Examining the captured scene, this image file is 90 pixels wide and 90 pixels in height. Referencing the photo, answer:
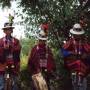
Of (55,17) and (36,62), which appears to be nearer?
(36,62)

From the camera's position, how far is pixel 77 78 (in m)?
15.8

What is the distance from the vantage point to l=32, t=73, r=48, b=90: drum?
52.6ft

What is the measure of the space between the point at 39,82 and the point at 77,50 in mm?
1368

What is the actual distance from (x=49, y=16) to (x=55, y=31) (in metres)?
0.51

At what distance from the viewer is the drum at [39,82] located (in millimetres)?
16031

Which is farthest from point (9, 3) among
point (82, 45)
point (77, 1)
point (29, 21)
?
point (82, 45)

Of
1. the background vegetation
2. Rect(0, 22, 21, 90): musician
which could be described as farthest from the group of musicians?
the background vegetation

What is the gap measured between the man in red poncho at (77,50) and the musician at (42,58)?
0.61 metres

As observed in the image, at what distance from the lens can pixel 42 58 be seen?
53.3ft

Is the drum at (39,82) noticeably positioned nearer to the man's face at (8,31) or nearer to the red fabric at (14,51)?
the red fabric at (14,51)

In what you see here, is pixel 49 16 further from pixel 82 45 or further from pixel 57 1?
pixel 82 45

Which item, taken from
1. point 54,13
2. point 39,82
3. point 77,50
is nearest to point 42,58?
point 39,82

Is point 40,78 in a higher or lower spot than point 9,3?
lower

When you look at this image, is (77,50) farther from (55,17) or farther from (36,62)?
(55,17)
